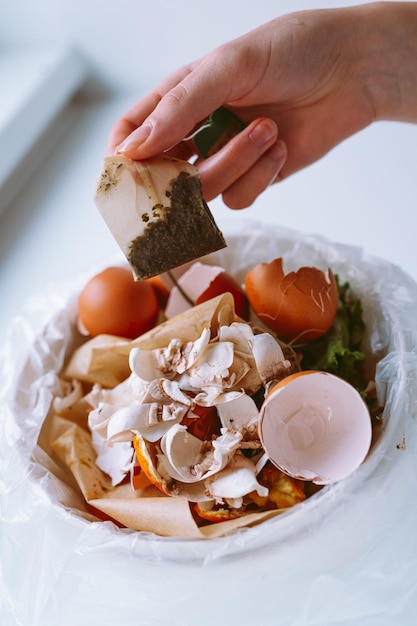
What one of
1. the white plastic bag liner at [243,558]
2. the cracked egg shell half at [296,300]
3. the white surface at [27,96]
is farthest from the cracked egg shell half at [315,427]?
the white surface at [27,96]

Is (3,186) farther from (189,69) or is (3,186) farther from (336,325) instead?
(336,325)

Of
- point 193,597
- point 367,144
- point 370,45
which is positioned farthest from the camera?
point 367,144

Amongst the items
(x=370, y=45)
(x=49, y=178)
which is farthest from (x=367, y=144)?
(x=49, y=178)

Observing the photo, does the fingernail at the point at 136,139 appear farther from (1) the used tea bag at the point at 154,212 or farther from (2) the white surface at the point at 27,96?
(2) the white surface at the point at 27,96

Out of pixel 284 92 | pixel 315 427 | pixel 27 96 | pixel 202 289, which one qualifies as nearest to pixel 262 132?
pixel 284 92

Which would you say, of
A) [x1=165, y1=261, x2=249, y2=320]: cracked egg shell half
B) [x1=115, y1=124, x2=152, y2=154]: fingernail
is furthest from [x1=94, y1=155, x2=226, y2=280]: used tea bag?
[x1=165, y1=261, x2=249, y2=320]: cracked egg shell half

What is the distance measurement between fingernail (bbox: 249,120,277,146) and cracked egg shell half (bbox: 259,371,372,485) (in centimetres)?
31

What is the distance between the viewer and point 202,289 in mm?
667

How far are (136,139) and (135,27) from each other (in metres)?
0.79

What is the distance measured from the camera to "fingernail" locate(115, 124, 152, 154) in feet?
1.73

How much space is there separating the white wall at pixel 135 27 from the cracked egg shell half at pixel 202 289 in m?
0.65

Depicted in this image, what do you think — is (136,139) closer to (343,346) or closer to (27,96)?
(343,346)

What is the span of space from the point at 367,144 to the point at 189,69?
1.49 ft

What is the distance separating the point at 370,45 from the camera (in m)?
0.74
